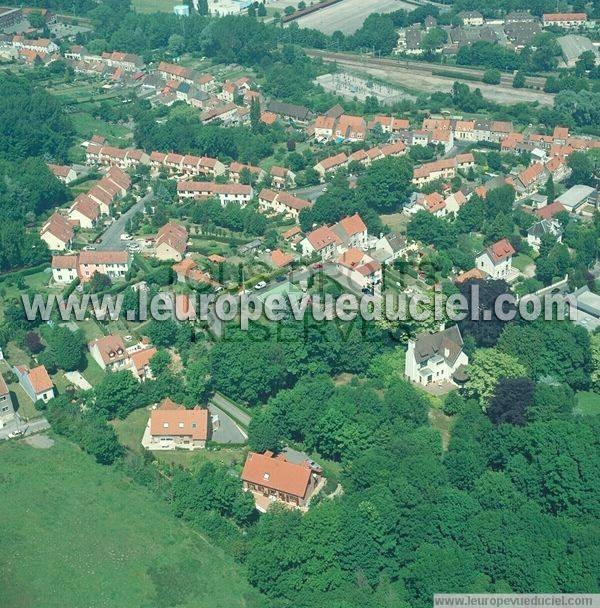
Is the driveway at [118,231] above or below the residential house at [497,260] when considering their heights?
above

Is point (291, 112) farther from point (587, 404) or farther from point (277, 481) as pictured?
point (277, 481)

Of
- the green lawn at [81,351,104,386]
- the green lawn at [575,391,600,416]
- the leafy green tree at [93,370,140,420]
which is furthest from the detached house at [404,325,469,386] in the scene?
the green lawn at [81,351,104,386]

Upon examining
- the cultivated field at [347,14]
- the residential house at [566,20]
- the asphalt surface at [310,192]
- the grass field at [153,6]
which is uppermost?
the grass field at [153,6]

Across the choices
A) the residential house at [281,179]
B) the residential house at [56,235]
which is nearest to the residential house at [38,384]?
the residential house at [56,235]

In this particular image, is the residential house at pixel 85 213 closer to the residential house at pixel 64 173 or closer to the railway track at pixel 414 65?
the residential house at pixel 64 173

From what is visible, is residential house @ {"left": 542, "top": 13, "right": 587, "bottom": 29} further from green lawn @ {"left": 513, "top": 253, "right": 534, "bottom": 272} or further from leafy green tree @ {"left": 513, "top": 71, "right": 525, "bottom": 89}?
green lawn @ {"left": 513, "top": 253, "right": 534, "bottom": 272}

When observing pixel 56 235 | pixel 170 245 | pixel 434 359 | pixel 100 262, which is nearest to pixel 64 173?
pixel 56 235
